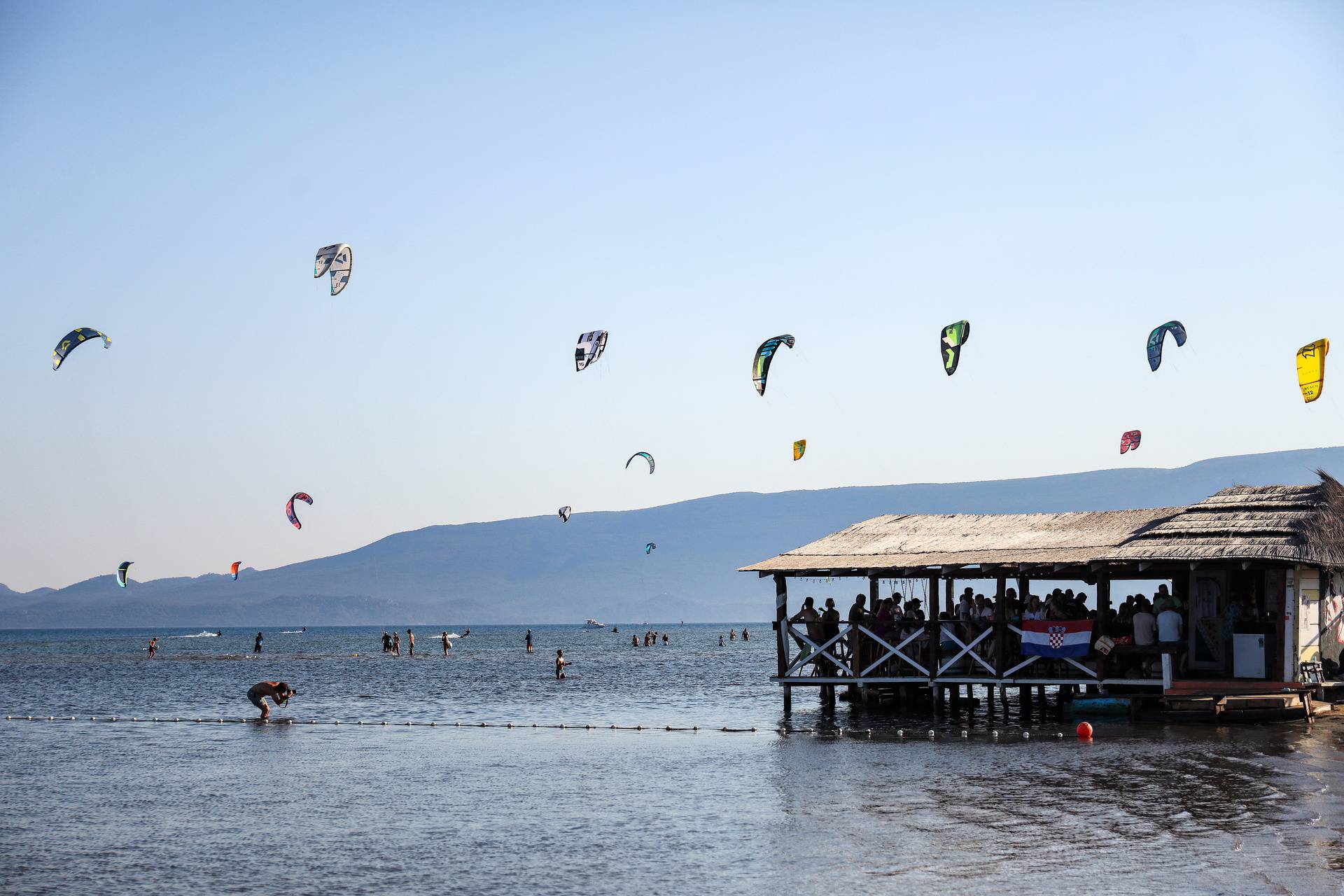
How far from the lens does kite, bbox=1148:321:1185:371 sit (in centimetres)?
3531

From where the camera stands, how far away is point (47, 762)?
75.0ft

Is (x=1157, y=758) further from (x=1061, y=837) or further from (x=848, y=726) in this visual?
(x=848, y=726)

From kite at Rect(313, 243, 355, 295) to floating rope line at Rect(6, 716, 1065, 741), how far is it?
395 inches

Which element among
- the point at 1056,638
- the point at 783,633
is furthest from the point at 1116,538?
the point at 783,633

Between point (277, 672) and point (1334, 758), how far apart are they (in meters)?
50.5

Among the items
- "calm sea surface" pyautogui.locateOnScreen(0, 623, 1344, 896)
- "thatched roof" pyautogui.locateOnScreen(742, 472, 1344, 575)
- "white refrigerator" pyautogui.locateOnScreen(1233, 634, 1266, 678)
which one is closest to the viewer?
"calm sea surface" pyautogui.locateOnScreen(0, 623, 1344, 896)

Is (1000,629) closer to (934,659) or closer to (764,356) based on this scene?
(934,659)

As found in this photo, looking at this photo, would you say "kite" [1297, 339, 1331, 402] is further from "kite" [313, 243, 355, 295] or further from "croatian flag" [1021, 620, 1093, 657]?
"kite" [313, 243, 355, 295]

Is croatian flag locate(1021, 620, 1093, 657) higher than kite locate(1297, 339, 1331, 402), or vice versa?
kite locate(1297, 339, 1331, 402)

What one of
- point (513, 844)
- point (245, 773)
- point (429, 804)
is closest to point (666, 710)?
point (245, 773)

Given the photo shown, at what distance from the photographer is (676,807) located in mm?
16531

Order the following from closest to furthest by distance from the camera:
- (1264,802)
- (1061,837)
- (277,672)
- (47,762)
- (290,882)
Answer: (290,882), (1061,837), (1264,802), (47,762), (277,672)

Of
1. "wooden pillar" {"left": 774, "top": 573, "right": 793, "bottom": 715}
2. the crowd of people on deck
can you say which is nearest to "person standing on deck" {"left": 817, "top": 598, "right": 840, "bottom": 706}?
the crowd of people on deck

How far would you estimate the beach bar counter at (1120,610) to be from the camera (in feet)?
76.0
